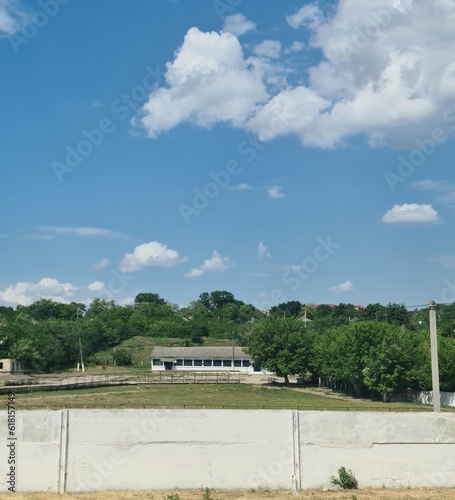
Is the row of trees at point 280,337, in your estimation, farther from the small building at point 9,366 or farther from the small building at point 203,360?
the small building at point 203,360

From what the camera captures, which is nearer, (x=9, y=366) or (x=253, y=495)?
(x=253, y=495)

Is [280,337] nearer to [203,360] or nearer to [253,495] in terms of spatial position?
[203,360]

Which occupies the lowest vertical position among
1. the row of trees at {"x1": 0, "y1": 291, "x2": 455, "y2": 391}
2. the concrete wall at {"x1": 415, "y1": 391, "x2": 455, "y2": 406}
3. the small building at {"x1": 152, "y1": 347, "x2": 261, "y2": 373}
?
the concrete wall at {"x1": 415, "y1": 391, "x2": 455, "y2": 406}

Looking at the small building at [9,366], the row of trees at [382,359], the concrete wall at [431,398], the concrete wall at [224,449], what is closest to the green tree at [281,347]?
the row of trees at [382,359]

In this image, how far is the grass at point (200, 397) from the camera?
47750 mm

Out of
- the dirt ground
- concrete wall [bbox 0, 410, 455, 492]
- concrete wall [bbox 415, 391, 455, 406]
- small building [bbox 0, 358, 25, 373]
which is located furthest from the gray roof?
the dirt ground

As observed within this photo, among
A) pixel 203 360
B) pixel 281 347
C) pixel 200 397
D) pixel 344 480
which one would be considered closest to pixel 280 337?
pixel 281 347

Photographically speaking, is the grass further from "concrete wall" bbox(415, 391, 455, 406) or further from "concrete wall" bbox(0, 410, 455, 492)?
"concrete wall" bbox(0, 410, 455, 492)

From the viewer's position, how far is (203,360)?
103000mm

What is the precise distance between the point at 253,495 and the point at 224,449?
1.34m

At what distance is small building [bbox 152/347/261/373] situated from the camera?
332 feet

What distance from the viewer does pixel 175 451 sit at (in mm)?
15531

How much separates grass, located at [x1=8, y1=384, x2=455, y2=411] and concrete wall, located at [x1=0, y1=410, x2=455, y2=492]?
2904 centimetres

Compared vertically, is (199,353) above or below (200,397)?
above
